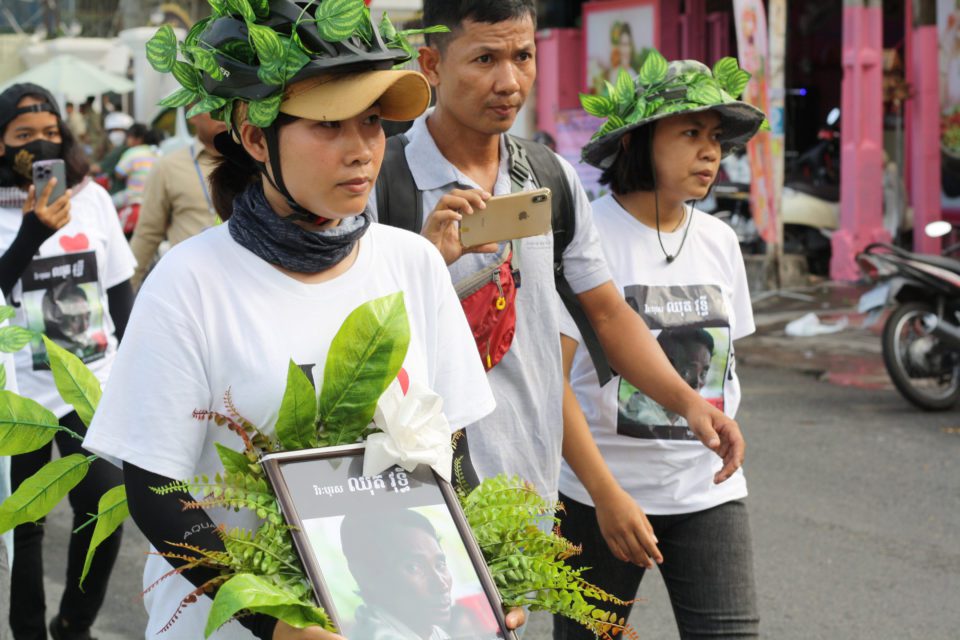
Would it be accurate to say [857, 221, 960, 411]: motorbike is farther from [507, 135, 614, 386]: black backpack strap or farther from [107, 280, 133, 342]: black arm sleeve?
[507, 135, 614, 386]: black backpack strap

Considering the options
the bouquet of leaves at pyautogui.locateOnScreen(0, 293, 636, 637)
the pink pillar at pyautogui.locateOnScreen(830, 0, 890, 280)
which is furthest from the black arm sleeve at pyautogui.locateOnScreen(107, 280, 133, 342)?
the pink pillar at pyautogui.locateOnScreen(830, 0, 890, 280)

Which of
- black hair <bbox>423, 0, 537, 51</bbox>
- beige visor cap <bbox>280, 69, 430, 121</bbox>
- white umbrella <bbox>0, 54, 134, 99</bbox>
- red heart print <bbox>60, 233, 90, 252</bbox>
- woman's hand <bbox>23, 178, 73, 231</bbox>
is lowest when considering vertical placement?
red heart print <bbox>60, 233, 90, 252</bbox>

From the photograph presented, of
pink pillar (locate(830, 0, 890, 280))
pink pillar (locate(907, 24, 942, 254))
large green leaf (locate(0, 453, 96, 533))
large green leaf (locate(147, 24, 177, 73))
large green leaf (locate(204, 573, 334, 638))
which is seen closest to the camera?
large green leaf (locate(204, 573, 334, 638))

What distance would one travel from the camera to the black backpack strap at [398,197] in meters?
3.07

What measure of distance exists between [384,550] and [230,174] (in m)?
0.80

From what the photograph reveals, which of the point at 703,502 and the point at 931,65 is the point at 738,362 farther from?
the point at 703,502

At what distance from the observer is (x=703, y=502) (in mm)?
3580

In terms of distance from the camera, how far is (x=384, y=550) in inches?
80.8

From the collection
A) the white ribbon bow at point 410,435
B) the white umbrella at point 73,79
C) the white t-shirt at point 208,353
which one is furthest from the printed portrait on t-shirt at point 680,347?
the white umbrella at point 73,79

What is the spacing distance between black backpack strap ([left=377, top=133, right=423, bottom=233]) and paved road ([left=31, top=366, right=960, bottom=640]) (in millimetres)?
2551

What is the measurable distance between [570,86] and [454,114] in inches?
695

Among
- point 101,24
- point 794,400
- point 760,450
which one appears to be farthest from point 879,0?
point 101,24

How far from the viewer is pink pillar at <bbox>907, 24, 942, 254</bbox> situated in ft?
48.2

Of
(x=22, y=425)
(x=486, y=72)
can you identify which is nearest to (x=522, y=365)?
(x=486, y=72)
